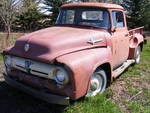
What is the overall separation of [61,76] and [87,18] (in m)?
1.99

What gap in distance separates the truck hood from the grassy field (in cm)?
98

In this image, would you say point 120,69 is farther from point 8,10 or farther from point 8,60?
point 8,10

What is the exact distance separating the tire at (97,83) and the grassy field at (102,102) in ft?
0.39

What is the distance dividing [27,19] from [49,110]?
16.6 metres

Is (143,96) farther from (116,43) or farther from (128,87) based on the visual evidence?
(116,43)

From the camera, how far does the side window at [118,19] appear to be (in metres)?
5.47

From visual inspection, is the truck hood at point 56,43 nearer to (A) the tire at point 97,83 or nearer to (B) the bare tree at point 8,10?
(A) the tire at point 97,83

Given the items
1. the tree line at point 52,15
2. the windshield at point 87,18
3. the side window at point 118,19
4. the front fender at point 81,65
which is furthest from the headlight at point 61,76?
the tree line at point 52,15

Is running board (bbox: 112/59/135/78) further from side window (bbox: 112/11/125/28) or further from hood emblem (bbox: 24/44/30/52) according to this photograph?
hood emblem (bbox: 24/44/30/52)

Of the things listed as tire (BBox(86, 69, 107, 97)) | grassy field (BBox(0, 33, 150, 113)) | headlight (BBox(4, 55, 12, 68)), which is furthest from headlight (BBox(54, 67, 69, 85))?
headlight (BBox(4, 55, 12, 68))

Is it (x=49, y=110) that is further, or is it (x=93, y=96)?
(x=93, y=96)

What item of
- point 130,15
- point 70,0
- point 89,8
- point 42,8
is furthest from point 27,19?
point 89,8

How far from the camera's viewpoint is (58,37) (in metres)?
4.38

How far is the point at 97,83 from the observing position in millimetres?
4641
